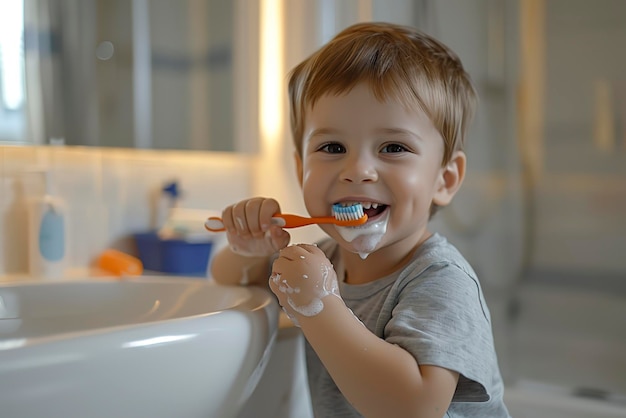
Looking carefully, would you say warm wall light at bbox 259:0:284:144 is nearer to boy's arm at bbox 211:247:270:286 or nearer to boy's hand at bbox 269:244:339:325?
boy's arm at bbox 211:247:270:286

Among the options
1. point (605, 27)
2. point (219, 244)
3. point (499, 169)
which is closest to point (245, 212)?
point (219, 244)

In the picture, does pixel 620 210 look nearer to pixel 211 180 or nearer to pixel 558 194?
pixel 558 194

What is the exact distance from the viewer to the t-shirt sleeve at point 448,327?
2.09 ft

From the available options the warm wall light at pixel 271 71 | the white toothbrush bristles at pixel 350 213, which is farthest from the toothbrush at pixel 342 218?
the warm wall light at pixel 271 71

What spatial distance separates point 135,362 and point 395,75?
42 centimetres

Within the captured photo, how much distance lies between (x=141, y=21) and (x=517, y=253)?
1125 mm

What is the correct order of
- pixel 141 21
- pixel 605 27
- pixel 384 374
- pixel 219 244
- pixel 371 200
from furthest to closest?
pixel 605 27, pixel 219 244, pixel 141 21, pixel 371 200, pixel 384 374

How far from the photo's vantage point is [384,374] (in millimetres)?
613

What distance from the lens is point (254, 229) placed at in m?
0.84

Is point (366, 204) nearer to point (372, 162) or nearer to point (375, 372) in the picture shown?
point (372, 162)

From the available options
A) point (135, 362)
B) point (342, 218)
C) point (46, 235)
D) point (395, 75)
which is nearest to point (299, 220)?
point (342, 218)

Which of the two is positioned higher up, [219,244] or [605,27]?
[605,27]

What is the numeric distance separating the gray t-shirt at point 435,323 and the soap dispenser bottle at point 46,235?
1.50ft

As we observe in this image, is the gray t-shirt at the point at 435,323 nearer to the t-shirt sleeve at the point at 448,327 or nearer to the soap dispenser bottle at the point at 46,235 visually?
the t-shirt sleeve at the point at 448,327
